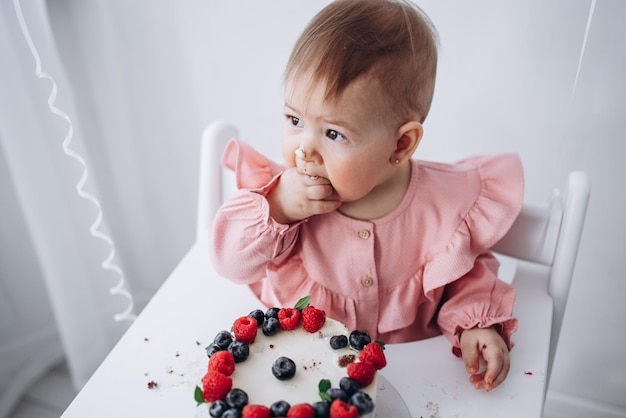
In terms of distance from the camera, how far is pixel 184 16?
1.12 metres

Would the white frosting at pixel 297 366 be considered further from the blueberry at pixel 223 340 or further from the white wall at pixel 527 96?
the white wall at pixel 527 96

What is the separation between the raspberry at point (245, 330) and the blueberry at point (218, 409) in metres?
0.09

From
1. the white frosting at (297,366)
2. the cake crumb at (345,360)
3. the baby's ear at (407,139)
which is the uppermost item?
the baby's ear at (407,139)

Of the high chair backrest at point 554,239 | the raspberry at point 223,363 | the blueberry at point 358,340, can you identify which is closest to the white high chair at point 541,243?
the high chair backrest at point 554,239

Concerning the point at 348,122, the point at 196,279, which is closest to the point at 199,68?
the point at 196,279

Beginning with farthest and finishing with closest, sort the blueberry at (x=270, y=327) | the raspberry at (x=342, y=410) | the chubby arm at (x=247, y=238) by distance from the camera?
the chubby arm at (x=247, y=238) → the blueberry at (x=270, y=327) → the raspberry at (x=342, y=410)

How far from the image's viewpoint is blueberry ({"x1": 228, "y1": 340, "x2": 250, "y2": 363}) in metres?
0.60

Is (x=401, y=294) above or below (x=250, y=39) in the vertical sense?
below

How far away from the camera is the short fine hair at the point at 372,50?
0.64 meters

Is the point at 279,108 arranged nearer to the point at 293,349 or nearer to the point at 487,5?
the point at 487,5

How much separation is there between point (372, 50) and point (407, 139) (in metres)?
0.14

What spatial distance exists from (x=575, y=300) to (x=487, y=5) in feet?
2.12

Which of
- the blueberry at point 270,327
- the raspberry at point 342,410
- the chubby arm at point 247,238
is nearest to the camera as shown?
the raspberry at point 342,410

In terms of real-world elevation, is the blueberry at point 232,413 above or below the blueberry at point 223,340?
below
